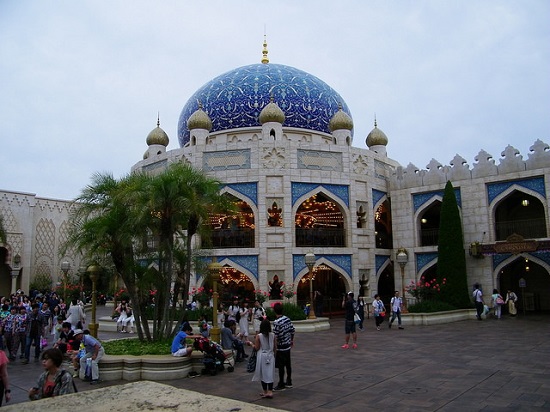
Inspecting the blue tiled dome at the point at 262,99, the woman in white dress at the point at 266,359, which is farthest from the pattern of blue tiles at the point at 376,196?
the woman in white dress at the point at 266,359

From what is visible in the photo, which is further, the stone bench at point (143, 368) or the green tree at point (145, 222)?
the green tree at point (145, 222)

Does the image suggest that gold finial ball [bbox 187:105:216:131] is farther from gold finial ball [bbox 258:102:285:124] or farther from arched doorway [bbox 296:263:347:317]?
arched doorway [bbox 296:263:347:317]

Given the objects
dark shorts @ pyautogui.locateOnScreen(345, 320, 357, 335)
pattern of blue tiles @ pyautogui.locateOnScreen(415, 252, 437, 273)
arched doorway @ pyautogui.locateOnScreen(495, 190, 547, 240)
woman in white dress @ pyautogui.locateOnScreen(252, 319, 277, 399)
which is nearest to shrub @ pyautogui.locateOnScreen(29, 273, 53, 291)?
pattern of blue tiles @ pyautogui.locateOnScreen(415, 252, 437, 273)

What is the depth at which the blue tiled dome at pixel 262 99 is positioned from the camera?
25203 mm

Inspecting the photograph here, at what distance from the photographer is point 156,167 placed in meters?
23.2

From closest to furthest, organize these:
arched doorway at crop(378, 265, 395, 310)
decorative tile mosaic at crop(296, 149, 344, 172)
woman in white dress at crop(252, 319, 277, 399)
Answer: woman in white dress at crop(252, 319, 277, 399) → decorative tile mosaic at crop(296, 149, 344, 172) → arched doorway at crop(378, 265, 395, 310)

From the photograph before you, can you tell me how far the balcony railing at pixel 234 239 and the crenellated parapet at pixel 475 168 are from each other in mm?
7397

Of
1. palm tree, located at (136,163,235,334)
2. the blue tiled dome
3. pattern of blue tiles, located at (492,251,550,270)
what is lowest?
pattern of blue tiles, located at (492,251,550,270)

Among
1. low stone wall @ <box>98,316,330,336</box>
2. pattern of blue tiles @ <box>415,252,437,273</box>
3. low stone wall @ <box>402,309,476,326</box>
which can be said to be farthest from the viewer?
pattern of blue tiles @ <box>415,252,437,273</box>

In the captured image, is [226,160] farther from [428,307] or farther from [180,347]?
[180,347]

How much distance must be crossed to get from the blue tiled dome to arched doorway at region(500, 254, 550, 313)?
11.6 meters

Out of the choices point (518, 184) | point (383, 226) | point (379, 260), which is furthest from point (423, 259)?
point (518, 184)

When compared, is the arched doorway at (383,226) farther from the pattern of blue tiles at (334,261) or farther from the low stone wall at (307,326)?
the low stone wall at (307,326)

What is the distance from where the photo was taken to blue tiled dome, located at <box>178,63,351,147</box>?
25203 mm
